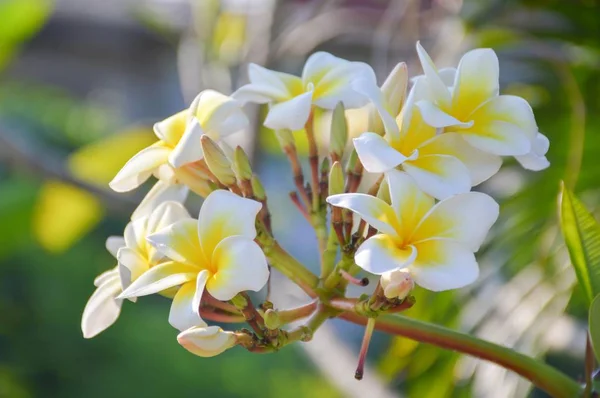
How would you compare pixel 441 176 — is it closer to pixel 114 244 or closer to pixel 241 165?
pixel 241 165

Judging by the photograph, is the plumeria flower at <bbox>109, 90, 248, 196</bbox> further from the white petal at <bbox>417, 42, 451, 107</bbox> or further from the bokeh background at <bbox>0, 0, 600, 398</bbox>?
the bokeh background at <bbox>0, 0, 600, 398</bbox>

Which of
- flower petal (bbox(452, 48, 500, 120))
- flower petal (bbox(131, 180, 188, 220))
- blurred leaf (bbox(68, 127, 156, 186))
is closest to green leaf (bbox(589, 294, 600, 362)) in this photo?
flower petal (bbox(452, 48, 500, 120))

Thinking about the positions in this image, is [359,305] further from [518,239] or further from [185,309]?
[518,239]

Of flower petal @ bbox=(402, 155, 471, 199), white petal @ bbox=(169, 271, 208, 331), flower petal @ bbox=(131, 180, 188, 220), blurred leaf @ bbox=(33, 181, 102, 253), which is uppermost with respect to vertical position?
flower petal @ bbox=(402, 155, 471, 199)

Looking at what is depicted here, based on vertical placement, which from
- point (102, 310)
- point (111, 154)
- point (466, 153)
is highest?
point (466, 153)

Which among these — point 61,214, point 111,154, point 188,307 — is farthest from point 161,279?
point 61,214

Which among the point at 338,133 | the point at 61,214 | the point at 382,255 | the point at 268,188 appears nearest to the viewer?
the point at 382,255

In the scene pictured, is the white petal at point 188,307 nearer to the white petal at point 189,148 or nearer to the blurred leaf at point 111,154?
the white petal at point 189,148
